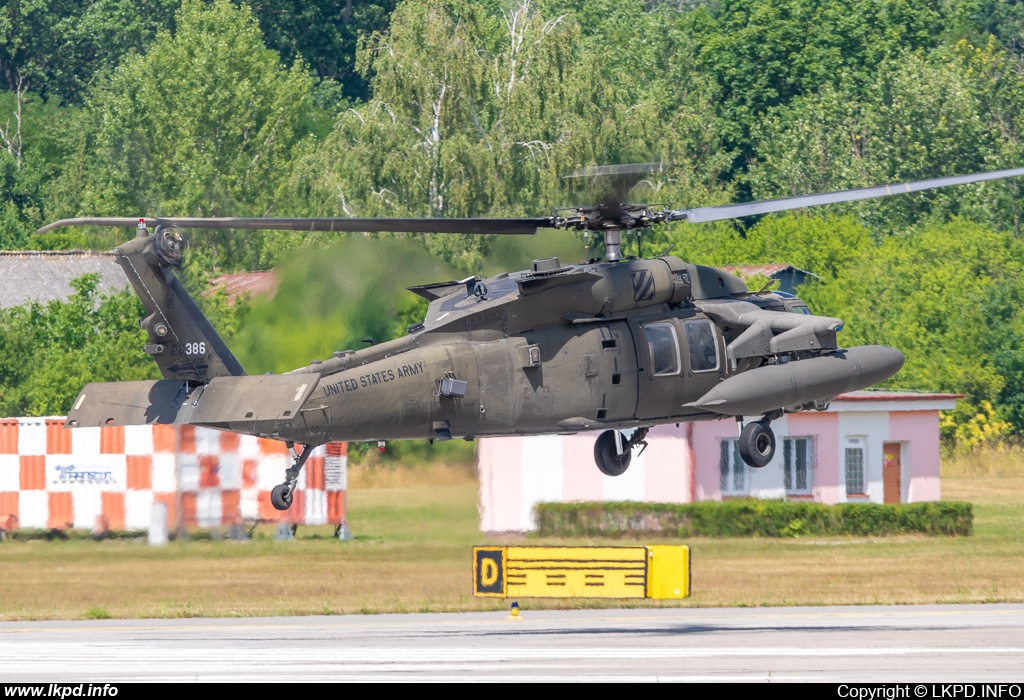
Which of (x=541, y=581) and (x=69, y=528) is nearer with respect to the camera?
(x=541, y=581)

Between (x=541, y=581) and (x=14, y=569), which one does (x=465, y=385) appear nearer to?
(x=541, y=581)

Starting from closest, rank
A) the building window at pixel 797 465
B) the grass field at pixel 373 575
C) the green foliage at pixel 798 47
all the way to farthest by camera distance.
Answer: the grass field at pixel 373 575 < the building window at pixel 797 465 < the green foliage at pixel 798 47

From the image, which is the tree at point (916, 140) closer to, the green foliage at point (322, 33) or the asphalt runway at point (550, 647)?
the green foliage at point (322, 33)

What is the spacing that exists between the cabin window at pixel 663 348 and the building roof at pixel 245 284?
324 inches

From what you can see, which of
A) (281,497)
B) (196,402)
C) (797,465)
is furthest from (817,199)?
(797,465)

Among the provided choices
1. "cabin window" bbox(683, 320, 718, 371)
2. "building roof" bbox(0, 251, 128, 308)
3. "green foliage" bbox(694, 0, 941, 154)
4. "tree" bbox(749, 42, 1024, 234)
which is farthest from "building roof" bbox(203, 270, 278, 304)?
"green foliage" bbox(694, 0, 941, 154)

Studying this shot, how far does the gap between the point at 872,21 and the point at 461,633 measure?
227ft

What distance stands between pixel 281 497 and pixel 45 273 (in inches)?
1624

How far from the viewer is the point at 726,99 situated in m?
86.4

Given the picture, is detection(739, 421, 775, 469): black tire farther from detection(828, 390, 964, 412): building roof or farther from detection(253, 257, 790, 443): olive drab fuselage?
detection(828, 390, 964, 412): building roof

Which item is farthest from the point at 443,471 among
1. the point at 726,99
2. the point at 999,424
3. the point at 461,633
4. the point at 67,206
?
the point at 726,99

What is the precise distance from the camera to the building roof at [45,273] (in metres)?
57.6

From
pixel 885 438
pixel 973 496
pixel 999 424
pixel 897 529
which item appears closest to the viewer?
pixel 897 529

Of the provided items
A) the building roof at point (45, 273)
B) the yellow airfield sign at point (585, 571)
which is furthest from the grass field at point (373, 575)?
the building roof at point (45, 273)
